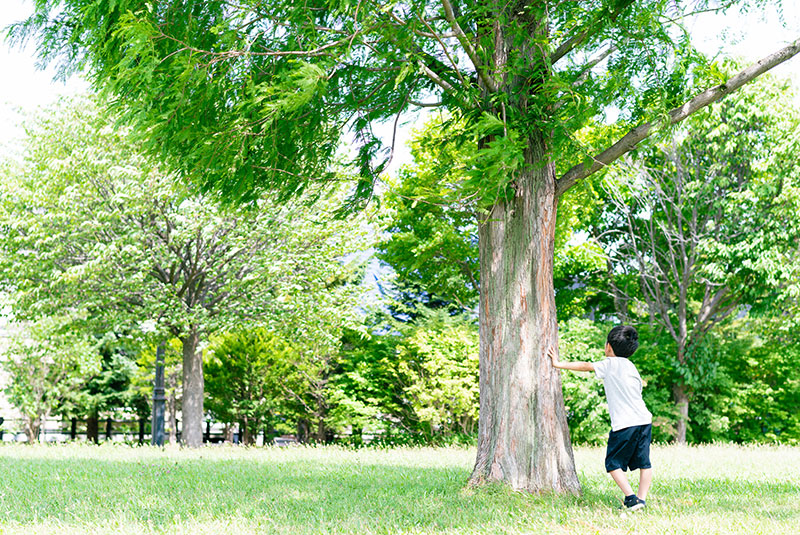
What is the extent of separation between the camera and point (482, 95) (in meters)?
7.50

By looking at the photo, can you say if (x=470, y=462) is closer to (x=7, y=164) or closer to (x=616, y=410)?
(x=616, y=410)

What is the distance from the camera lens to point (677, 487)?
802cm

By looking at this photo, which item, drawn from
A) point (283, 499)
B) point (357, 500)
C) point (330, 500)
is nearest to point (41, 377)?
point (283, 499)

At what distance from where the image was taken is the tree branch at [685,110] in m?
6.79

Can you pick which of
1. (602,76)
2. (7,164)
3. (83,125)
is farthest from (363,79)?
(7,164)

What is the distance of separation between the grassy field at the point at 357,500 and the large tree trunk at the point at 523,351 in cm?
34

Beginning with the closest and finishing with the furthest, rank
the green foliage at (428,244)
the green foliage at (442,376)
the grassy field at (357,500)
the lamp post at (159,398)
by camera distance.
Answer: the grassy field at (357,500), the lamp post at (159,398), the green foliage at (442,376), the green foliage at (428,244)

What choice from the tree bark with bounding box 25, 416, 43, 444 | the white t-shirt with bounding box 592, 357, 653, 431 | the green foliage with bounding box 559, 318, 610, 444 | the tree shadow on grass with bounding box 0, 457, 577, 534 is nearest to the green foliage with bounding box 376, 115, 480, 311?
the green foliage with bounding box 559, 318, 610, 444

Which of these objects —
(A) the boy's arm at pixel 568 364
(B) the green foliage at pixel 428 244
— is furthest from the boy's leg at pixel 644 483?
(B) the green foliage at pixel 428 244

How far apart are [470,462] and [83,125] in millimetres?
11505

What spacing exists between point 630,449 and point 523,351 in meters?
1.40

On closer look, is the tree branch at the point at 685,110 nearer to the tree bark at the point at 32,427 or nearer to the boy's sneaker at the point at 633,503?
the boy's sneaker at the point at 633,503

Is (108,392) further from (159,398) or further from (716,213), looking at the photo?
(716,213)

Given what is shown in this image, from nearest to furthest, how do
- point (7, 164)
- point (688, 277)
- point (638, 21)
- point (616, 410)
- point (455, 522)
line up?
point (455, 522), point (616, 410), point (638, 21), point (7, 164), point (688, 277)
